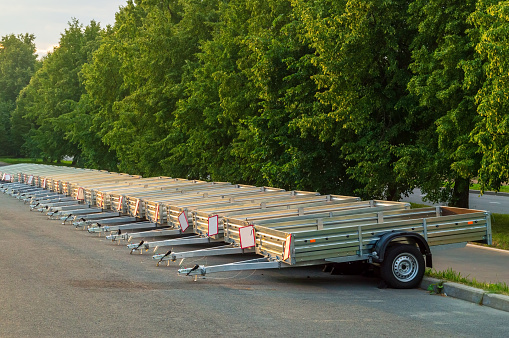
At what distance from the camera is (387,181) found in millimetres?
19000

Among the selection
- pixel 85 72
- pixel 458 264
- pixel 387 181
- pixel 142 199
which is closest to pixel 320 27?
pixel 387 181

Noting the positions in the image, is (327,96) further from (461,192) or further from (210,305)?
(210,305)

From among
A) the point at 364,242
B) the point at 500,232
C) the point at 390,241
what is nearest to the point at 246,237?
the point at 364,242

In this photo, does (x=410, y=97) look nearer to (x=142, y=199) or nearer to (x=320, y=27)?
(x=320, y=27)

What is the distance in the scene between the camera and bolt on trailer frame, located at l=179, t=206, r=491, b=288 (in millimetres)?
10100

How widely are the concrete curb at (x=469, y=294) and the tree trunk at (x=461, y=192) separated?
24.9 feet

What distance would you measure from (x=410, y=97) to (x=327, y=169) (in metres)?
4.71

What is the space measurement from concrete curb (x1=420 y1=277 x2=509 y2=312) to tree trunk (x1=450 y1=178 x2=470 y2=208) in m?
7.60

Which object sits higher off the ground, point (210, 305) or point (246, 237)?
point (246, 237)

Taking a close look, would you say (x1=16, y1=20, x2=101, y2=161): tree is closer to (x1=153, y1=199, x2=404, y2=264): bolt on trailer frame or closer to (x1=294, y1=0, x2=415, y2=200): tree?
(x1=294, y1=0, x2=415, y2=200): tree

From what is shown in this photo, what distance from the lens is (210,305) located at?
908 centimetres

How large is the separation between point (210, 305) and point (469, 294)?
12.2 ft

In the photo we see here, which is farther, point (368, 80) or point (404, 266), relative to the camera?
point (368, 80)

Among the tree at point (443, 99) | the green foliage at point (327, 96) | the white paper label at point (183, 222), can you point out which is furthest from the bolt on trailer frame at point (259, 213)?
the green foliage at point (327, 96)
